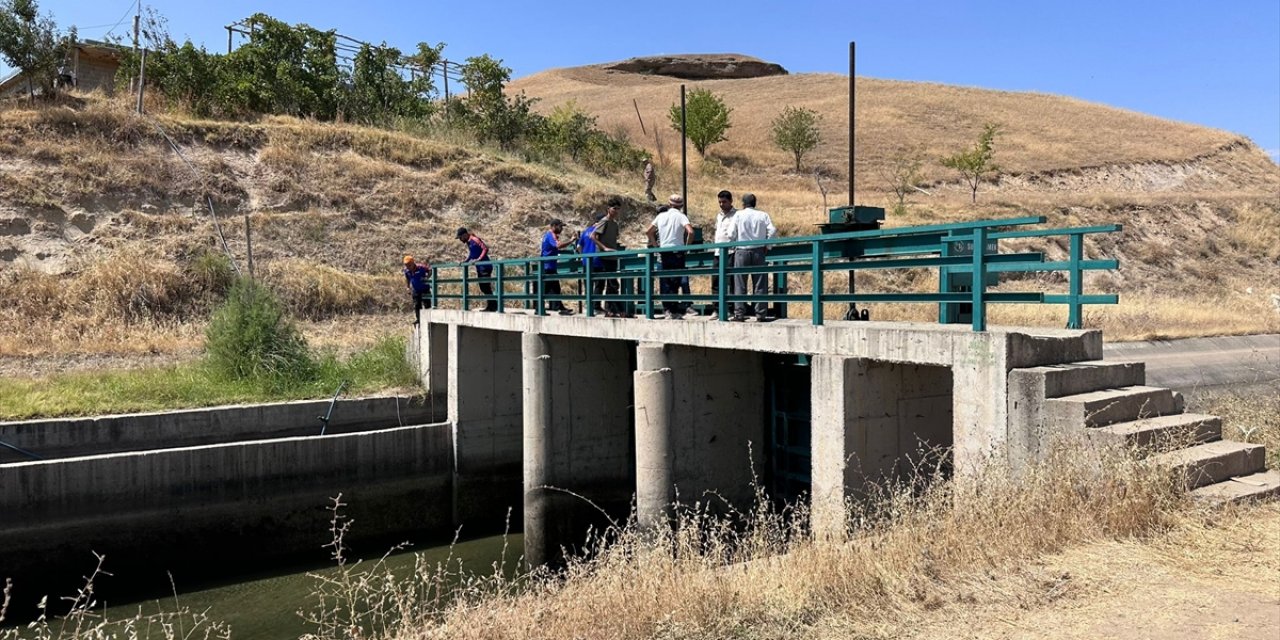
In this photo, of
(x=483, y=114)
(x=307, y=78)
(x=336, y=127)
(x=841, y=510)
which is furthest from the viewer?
(x=483, y=114)

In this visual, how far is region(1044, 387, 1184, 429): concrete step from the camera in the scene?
19.7 ft

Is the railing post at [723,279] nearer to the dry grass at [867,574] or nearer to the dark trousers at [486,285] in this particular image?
the dry grass at [867,574]

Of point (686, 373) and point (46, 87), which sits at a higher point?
point (46, 87)

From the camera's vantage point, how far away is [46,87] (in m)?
26.1

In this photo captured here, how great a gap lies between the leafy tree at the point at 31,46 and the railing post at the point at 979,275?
2785 centimetres

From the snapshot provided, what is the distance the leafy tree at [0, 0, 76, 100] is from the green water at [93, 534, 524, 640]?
20683 millimetres

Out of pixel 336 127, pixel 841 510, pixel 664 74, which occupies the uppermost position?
pixel 664 74

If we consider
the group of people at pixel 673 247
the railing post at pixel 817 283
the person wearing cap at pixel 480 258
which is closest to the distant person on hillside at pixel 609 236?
the group of people at pixel 673 247

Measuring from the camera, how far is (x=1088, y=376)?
652 centimetres

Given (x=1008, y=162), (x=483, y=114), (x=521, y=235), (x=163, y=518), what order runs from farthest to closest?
(x=1008, y=162) → (x=483, y=114) → (x=521, y=235) → (x=163, y=518)

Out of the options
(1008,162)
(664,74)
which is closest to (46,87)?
(1008,162)

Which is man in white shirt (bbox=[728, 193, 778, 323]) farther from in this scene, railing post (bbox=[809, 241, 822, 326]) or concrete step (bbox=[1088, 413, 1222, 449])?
concrete step (bbox=[1088, 413, 1222, 449])

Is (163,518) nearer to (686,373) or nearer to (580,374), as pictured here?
(580,374)

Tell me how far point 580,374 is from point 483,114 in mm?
25985
